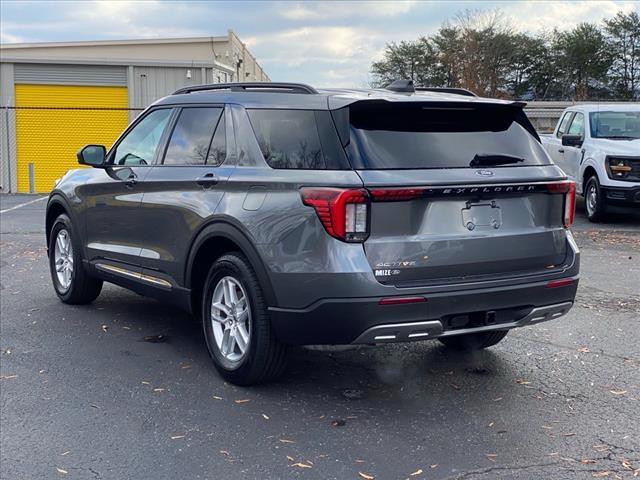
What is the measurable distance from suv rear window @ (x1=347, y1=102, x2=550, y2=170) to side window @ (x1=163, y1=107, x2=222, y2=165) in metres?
1.28

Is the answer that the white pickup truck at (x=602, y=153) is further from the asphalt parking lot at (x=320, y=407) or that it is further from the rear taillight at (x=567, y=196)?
the rear taillight at (x=567, y=196)

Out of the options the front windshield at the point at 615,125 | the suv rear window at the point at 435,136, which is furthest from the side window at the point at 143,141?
the front windshield at the point at 615,125

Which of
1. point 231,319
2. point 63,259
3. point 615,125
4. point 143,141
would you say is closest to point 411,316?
point 231,319

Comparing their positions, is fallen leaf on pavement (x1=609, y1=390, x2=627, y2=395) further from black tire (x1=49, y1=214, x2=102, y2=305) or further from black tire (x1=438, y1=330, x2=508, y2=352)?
black tire (x1=49, y1=214, x2=102, y2=305)

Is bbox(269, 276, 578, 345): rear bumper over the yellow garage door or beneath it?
beneath

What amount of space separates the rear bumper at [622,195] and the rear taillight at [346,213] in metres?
9.24

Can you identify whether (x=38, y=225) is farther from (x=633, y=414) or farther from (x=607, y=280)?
(x=633, y=414)

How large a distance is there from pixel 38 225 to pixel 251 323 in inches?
363

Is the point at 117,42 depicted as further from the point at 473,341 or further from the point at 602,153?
the point at 473,341

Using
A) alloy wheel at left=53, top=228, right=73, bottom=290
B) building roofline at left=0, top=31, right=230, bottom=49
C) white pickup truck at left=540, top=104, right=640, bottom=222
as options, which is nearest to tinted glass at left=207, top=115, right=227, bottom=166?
alloy wheel at left=53, top=228, right=73, bottom=290

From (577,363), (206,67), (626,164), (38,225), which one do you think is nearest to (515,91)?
(206,67)

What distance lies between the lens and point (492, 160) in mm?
4586

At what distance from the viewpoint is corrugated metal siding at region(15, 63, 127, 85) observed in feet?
79.3

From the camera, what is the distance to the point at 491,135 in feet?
15.7
